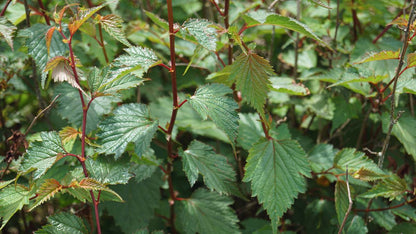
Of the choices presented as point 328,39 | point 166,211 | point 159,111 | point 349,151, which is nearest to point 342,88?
point 328,39

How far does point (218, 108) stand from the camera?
1266 mm

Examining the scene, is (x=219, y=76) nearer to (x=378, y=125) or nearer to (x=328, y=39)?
(x=328, y=39)

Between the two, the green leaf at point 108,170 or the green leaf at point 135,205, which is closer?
the green leaf at point 108,170

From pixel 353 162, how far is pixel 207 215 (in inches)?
26.2

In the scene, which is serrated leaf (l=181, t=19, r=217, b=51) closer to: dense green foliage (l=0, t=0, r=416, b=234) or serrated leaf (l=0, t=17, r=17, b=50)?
dense green foliage (l=0, t=0, r=416, b=234)

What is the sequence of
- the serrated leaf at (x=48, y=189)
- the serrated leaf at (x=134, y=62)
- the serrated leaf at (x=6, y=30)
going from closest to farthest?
the serrated leaf at (x=48, y=189) → the serrated leaf at (x=134, y=62) → the serrated leaf at (x=6, y=30)

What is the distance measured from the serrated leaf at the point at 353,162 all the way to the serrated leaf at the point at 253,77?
0.55 meters

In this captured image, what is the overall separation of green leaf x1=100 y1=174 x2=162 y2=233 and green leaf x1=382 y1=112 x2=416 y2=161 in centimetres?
108

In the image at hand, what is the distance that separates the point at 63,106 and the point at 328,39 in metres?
1.42

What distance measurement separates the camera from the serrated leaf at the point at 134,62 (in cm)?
120

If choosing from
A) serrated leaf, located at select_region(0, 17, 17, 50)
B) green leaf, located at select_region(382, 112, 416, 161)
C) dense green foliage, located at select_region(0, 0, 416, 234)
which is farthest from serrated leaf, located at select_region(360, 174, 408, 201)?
serrated leaf, located at select_region(0, 17, 17, 50)

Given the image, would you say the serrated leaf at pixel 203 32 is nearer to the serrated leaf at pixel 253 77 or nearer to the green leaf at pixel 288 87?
the serrated leaf at pixel 253 77

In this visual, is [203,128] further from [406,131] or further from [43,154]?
[406,131]

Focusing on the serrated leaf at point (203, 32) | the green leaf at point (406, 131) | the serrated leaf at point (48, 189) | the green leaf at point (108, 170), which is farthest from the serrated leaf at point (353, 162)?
the serrated leaf at point (48, 189)
